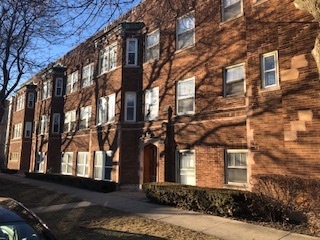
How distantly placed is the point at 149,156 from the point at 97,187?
3438mm

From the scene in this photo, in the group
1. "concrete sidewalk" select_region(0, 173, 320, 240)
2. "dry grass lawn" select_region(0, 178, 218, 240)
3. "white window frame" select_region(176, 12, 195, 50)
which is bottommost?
"dry grass lawn" select_region(0, 178, 218, 240)

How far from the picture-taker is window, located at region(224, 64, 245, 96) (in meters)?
12.9

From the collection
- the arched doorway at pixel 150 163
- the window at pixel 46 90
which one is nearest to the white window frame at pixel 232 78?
the arched doorway at pixel 150 163

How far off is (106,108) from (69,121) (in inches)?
288

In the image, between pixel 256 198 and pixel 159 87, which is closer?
pixel 256 198

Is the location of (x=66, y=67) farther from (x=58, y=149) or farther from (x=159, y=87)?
(x=159, y=87)

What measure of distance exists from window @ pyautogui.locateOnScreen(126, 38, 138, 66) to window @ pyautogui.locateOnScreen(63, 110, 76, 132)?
8790 millimetres

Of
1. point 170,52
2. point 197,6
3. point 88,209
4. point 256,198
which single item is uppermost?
point 197,6

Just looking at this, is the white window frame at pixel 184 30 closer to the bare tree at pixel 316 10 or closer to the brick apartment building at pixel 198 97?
the brick apartment building at pixel 198 97

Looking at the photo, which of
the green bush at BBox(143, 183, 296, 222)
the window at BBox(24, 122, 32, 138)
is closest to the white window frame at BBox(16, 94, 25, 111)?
the window at BBox(24, 122, 32, 138)

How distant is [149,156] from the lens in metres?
17.8

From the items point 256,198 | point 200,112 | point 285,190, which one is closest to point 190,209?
point 256,198

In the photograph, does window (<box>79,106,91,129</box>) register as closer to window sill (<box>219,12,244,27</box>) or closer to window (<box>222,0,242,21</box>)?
window sill (<box>219,12,244,27</box>)

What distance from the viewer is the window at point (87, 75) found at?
77.0 ft
